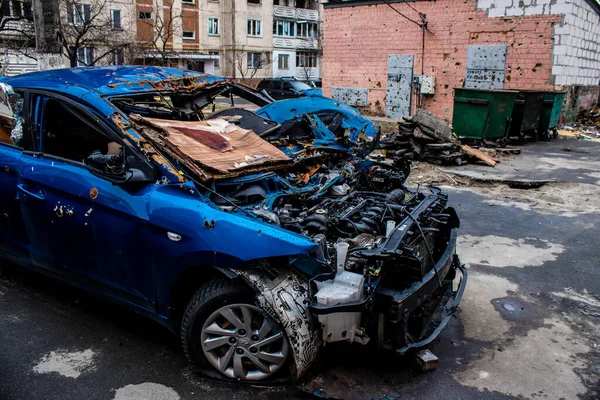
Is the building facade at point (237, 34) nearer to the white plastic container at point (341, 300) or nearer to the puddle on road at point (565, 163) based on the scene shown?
the puddle on road at point (565, 163)

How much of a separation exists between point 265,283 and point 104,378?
4.12 feet

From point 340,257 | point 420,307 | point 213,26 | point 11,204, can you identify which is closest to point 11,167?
point 11,204

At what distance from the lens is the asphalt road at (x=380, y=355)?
292cm

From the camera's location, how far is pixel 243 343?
9.29 feet

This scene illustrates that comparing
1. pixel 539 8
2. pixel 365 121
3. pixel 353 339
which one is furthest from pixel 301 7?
pixel 353 339

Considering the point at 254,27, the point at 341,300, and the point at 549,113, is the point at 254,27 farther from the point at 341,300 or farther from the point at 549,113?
the point at 341,300

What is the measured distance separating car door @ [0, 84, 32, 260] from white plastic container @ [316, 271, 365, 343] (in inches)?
99.8

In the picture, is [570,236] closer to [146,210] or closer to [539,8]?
[146,210]

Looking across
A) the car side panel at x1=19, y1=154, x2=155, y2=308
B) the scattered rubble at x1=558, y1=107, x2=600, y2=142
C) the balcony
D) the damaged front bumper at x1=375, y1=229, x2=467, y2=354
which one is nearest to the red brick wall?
the scattered rubble at x1=558, y1=107, x2=600, y2=142

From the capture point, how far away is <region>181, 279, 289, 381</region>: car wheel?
9.11 feet

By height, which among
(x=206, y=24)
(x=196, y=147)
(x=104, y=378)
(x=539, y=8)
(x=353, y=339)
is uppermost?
(x=206, y=24)

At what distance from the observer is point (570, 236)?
5812mm

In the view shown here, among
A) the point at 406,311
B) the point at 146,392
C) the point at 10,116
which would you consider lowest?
the point at 146,392

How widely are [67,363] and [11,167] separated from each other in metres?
1.58
